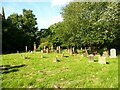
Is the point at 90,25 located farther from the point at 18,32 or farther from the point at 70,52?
the point at 18,32

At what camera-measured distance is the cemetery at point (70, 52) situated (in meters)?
11.4

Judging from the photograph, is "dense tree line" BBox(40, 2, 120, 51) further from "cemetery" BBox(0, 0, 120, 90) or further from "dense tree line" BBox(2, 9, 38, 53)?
"dense tree line" BBox(2, 9, 38, 53)

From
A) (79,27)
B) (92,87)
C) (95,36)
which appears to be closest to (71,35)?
(79,27)

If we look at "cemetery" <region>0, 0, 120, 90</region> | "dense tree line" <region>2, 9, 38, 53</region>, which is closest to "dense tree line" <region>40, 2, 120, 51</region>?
"cemetery" <region>0, 0, 120, 90</region>

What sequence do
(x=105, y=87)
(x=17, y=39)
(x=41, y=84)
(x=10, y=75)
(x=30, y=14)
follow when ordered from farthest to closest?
(x=30, y=14) < (x=17, y=39) < (x=10, y=75) < (x=41, y=84) < (x=105, y=87)

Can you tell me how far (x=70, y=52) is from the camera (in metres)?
31.4

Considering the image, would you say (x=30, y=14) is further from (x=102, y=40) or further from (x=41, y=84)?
(x=41, y=84)

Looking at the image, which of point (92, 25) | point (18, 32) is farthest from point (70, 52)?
point (18, 32)

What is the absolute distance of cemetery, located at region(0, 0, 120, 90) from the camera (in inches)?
450

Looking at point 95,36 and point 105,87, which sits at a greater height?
point 95,36

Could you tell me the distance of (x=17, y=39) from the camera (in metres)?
53.8

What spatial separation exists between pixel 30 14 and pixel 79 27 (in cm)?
3551

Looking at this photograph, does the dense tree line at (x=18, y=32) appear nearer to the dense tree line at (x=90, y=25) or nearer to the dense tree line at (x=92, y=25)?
the dense tree line at (x=92, y=25)

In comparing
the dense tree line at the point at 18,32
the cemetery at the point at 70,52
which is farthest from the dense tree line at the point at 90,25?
the dense tree line at the point at 18,32
